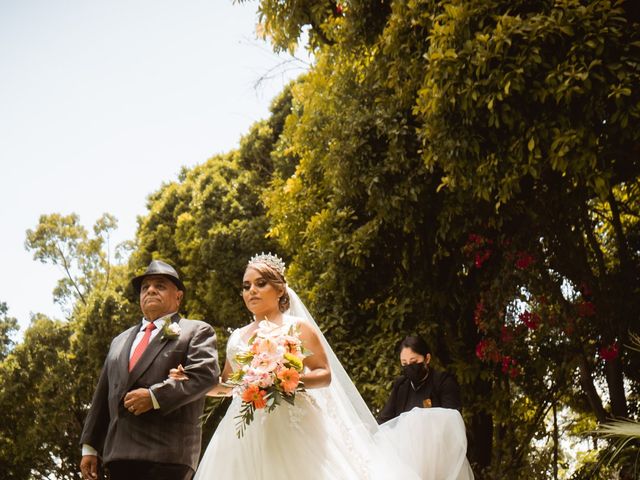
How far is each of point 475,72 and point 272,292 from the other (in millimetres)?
2504

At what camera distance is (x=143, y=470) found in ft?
14.4

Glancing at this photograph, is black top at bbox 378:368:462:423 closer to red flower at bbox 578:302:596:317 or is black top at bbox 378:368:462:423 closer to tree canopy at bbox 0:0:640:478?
tree canopy at bbox 0:0:640:478

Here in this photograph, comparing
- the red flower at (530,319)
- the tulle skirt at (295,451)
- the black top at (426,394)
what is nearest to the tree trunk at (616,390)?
the red flower at (530,319)

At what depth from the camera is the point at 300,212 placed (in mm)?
10359

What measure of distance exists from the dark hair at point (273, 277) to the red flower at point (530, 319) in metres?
3.70

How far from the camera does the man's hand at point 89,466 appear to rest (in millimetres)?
4742

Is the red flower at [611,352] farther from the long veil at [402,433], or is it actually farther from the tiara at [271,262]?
the tiara at [271,262]

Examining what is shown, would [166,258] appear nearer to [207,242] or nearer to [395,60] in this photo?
[207,242]

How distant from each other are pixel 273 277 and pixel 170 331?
0.82m

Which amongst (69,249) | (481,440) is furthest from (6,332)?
(481,440)

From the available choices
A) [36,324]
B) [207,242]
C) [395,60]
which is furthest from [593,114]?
[36,324]

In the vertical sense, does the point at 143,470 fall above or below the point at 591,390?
below

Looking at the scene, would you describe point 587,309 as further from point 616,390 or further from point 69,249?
point 69,249

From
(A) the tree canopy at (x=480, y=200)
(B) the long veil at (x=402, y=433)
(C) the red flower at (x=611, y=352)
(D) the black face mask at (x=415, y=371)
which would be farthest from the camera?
(C) the red flower at (x=611, y=352)
